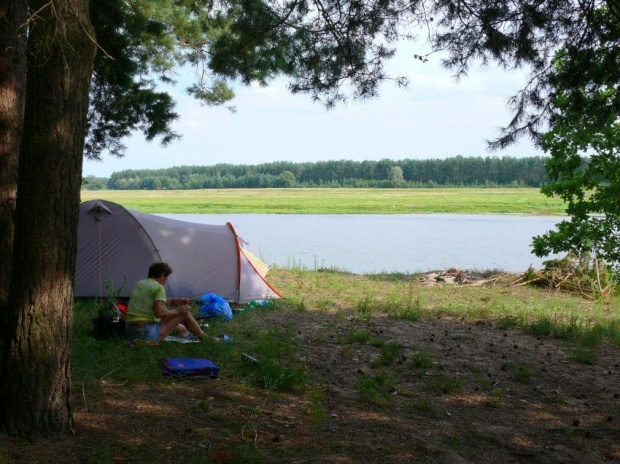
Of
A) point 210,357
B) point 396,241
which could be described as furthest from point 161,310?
point 396,241

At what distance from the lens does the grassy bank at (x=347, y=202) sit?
3694 centimetres

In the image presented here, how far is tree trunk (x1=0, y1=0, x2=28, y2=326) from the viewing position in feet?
17.2

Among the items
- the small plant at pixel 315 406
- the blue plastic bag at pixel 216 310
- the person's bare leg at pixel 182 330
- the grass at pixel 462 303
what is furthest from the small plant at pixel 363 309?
the small plant at pixel 315 406

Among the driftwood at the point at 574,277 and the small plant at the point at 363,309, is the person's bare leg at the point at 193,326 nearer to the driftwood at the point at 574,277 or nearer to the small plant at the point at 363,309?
the small plant at the point at 363,309

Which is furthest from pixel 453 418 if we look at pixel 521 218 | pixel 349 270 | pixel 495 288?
pixel 521 218

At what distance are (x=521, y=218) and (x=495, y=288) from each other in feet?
66.8

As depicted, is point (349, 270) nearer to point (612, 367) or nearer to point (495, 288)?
point (495, 288)

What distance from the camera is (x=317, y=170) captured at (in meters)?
45.7

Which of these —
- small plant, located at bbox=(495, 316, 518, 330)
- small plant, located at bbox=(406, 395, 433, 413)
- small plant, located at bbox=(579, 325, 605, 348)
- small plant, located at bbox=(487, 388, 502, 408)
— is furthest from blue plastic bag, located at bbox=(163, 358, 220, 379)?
small plant, located at bbox=(579, 325, 605, 348)

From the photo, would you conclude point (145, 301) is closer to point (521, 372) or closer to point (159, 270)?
point (159, 270)

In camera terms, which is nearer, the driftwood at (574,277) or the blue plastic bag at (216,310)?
the blue plastic bag at (216,310)

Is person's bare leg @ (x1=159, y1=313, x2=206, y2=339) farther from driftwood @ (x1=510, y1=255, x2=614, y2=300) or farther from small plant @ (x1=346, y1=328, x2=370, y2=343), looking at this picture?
driftwood @ (x1=510, y1=255, x2=614, y2=300)

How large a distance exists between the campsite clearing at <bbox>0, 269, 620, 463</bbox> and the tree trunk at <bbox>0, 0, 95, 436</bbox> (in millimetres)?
269

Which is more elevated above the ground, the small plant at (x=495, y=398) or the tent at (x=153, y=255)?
the tent at (x=153, y=255)
